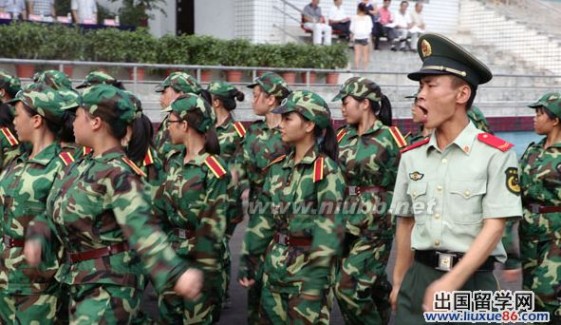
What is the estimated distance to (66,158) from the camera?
4727 millimetres

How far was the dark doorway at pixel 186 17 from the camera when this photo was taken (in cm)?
1845

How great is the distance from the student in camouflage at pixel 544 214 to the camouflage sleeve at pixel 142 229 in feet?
10.6

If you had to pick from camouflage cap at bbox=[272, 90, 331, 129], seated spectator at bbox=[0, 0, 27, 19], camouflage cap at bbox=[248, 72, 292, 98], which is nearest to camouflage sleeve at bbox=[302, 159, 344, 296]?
camouflage cap at bbox=[272, 90, 331, 129]

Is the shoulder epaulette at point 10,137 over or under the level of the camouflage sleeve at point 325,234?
over

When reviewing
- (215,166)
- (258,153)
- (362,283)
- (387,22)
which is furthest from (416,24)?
(215,166)

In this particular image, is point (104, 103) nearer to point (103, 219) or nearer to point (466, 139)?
point (103, 219)

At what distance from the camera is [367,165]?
6.27 metres

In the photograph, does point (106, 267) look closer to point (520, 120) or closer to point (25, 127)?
point (25, 127)

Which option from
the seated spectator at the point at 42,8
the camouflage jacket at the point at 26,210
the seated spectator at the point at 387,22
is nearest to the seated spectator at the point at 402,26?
the seated spectator at the point at 387,22

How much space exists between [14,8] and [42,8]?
2.61 ft

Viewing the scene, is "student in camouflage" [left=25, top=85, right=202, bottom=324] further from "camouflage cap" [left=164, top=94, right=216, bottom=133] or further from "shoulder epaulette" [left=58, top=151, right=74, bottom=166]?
"camouflage cap" [left=164, top=94, right=216, bottom=133]

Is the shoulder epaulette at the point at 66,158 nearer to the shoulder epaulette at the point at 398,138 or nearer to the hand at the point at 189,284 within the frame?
the hand at the point at 189,284

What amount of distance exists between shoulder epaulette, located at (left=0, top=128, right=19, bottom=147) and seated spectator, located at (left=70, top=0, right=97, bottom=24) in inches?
311

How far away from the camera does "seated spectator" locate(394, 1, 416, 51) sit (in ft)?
59.4
